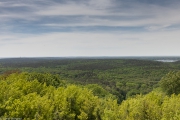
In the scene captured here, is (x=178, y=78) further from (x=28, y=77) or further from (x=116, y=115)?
(x=28, y=77)

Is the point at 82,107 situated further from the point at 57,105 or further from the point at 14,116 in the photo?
the point at 14,116

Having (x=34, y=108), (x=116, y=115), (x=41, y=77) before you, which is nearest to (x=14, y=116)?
(x=34, y=108)

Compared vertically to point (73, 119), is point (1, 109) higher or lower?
higher

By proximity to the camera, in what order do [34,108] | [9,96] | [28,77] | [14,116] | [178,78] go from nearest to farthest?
[14,116]
[34,108]
[9,96]
[178,78]
[28,77]

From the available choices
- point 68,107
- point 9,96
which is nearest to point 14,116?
point 9,96

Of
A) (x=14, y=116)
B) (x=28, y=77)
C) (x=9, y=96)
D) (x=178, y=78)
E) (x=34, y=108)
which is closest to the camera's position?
(x=14, y=116)

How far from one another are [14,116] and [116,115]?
18.6 m

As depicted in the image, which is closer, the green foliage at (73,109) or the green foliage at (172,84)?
the green foliage at (73,109)

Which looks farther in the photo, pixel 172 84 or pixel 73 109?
pixel 172 84

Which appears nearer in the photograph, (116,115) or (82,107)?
(116,115)

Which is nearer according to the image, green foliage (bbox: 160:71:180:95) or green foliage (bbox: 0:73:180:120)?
green foliage (bbox: 0:73:180:120)

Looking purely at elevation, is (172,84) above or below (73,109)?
above

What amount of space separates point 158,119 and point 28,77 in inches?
2270

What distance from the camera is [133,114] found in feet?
126
